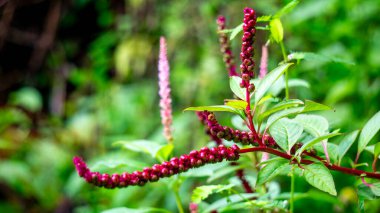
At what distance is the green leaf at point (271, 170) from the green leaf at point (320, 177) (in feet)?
0.11

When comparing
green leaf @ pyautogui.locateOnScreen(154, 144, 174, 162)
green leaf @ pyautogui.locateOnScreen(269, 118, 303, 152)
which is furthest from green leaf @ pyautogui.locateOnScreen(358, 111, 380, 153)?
green leaf @ pyautogui.locateOnScreen(154, 144, 174, 162)

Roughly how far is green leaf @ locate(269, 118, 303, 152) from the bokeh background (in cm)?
107

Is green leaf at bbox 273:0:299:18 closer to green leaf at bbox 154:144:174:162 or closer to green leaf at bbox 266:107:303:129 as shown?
green leaf at bbox 266:107:303:129

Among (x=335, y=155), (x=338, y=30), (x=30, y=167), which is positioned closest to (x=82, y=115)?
(x=30, y=167)

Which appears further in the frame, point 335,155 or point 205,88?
point 205,88

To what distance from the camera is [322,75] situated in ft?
10.0

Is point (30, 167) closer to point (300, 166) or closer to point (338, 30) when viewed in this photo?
point (338, 30)

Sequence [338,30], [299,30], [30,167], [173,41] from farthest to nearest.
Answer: [30,167] < [173,41] < [299,30] < [338,30]

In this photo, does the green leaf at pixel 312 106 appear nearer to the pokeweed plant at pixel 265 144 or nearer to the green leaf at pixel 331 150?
the pokeweed plant at pixel 265 144

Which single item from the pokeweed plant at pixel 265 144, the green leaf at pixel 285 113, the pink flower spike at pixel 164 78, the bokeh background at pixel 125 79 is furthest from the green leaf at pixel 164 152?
the bokeh background at pixel 125 79

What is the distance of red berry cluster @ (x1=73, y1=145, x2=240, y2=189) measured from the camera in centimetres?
66

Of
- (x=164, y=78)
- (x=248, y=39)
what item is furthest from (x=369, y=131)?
(x=164, y=78)

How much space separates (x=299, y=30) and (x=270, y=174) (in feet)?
8.00

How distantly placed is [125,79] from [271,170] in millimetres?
3655
